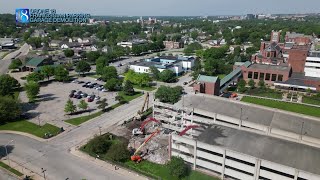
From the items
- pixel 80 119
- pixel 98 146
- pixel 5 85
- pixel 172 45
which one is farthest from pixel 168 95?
pixel 172 45

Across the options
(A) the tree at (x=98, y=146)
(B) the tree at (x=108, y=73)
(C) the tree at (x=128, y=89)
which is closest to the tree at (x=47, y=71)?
(B) the tree at (x=108, y=73)

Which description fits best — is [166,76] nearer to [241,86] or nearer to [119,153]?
[241,86]

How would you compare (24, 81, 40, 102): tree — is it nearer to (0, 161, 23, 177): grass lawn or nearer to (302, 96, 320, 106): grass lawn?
(0, 161, 23, 177): grass lawn

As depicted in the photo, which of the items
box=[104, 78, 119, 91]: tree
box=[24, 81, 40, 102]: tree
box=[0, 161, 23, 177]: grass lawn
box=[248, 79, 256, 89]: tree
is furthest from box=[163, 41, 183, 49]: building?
box=[0, 161, 23, 177]: grass lawn

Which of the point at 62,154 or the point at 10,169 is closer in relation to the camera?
the point at 10,169

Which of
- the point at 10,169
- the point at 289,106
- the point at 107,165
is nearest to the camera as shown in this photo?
the point at 10,169

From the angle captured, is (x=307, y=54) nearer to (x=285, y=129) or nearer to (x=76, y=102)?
(x=285, y=129)

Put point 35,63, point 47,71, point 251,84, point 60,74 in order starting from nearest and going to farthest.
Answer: point 251,84 < point 60,74 < point 47,71 < point 35,63

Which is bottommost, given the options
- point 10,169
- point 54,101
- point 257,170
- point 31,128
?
point 10,169
